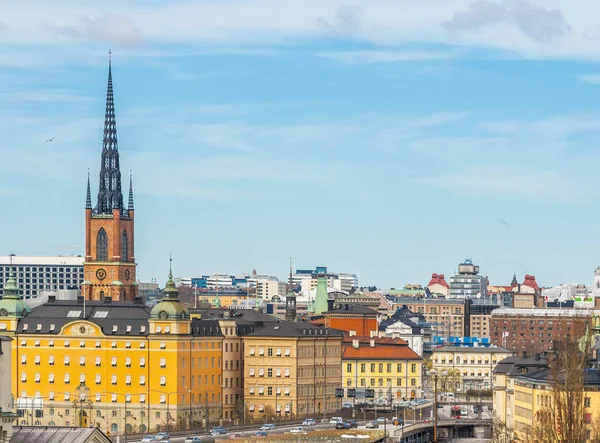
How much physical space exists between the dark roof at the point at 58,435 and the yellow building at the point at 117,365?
367ft

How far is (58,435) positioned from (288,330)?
5115 inches

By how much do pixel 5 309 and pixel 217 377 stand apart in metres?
19.0

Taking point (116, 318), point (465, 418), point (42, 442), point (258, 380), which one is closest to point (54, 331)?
point (116, 318)

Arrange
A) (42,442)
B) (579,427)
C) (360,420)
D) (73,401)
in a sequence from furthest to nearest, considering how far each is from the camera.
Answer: (360,420)
(73,401)
(579,427)
(42,442)

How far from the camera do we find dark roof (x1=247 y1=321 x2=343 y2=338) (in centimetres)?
18562

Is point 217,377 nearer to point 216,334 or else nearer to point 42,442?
point 216,334

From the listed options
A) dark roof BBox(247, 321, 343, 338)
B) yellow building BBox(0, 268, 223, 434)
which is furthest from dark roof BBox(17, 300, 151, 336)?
dark roof BBox(247, 321, 343, 338)

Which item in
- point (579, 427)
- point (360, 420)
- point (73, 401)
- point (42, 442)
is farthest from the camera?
point (360, 420)

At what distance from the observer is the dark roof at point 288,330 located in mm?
185625

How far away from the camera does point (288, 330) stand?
186m

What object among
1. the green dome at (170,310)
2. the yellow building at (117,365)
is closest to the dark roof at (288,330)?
the yellow building at (117,365)

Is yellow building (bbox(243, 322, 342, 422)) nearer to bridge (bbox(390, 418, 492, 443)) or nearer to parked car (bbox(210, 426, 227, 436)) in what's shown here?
bridge (bbox(390, 418, 492, 443))

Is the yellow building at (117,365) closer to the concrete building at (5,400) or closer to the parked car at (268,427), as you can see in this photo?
the parked car at (268,427)

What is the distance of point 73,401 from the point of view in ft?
563
